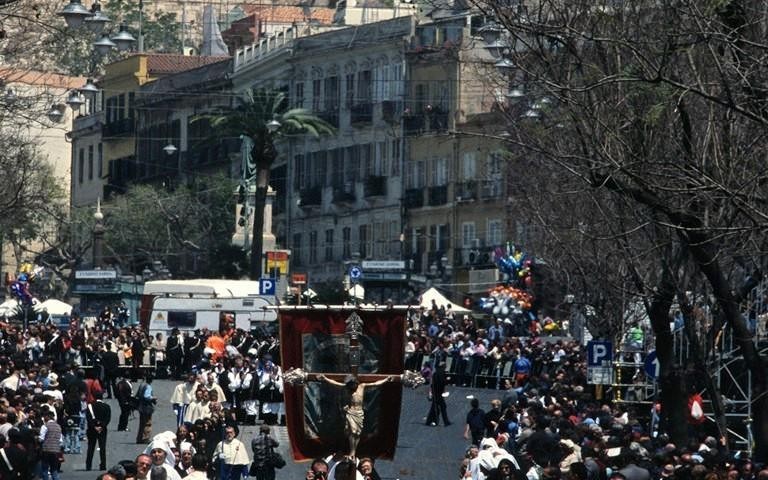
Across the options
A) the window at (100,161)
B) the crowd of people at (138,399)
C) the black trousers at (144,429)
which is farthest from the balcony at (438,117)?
the black trousers at (144,429)

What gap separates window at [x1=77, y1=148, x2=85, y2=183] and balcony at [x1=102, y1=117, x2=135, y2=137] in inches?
213

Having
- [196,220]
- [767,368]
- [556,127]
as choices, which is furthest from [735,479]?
[196,220]

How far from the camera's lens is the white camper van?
2635 inches

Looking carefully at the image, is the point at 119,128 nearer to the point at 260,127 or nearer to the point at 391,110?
the point at 391,110

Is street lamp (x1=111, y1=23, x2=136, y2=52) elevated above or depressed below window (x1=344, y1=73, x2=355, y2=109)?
below

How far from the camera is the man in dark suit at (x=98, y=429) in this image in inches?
1588

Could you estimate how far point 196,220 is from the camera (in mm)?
107750

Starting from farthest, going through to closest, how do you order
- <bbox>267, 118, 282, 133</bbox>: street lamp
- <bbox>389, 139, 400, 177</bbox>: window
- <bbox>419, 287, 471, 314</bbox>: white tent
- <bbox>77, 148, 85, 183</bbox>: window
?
<bbox>77, 148, 85, 183</bbox>: window, <bbox>389, 139, 400, 177</bbox>: window, <bbox>267, 118, 282, 133</bbox>: street lamp, <bbox>419, 287, 471, 314</bbox>: white tent

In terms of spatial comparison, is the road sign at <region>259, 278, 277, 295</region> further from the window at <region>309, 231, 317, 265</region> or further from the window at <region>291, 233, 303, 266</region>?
the window at <region>291, 233, 303, 266</region>

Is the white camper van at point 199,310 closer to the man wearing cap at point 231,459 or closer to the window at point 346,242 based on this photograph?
the man wearing cap at point 231,459

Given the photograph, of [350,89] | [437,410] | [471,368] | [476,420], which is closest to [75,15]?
[476,420]

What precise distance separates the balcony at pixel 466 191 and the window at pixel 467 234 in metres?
0.88

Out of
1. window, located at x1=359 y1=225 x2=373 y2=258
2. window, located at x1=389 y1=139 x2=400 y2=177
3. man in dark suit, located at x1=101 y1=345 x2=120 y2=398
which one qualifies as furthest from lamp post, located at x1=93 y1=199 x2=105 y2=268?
man in dark suit, located at x1=101 y1=345 x2=120 y2=398

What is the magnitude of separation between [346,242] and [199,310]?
3407 cm
